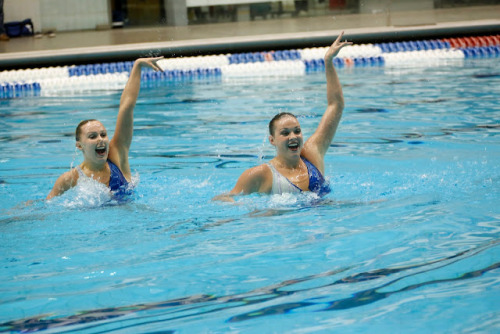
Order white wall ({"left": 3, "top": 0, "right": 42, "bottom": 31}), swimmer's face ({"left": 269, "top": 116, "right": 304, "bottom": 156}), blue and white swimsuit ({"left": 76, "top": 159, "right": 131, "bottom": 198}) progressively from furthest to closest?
1. white wall ({"left": 3, "top": 0, "right": 42, "bottom": 31})
2. blue and white swimsuit ({"left": 76, "top": 159, "right": 131, "bottom": 198})
3. swimmer's face ({"left": 269, "top": 116, "right": 304, "bottom": 156})

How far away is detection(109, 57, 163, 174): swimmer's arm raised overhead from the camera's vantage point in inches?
189

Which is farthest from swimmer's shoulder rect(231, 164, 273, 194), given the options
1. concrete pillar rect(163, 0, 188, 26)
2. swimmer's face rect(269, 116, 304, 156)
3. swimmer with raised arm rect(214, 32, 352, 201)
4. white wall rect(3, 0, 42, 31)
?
white wall rect(3, 0, 42, 31)

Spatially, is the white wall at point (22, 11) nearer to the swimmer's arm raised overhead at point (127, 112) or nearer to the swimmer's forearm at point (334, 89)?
the swimmer's arm raised overhead at point (127, 112)

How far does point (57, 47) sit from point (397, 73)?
254 inches

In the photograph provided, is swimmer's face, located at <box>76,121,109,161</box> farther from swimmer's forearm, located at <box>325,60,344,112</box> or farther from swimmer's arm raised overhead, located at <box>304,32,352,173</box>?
swimmer's forearm, located at <box>325,60,344,112</box>

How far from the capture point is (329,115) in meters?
4.79

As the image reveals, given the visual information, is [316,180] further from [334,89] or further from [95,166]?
[95,166]

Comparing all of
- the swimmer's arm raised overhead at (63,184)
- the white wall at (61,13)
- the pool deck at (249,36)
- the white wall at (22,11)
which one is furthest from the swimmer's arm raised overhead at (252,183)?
the white wall at (22,11)

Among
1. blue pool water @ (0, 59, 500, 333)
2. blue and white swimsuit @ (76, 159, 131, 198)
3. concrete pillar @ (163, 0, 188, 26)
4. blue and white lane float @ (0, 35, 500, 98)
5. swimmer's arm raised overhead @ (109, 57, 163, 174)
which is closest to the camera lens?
blue pool water @ (0, 59, 500, 333)

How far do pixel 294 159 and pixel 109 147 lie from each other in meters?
1.37

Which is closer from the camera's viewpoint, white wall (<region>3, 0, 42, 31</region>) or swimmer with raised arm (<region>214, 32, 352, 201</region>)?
swimmer with raised arm (<region>214, 32, 352, 201</region>)

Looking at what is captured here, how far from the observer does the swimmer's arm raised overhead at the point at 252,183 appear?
15.2ft

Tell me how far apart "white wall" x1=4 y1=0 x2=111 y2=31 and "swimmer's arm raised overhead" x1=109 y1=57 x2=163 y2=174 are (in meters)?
11.9

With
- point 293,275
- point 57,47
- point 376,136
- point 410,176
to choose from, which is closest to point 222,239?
point 293,275
